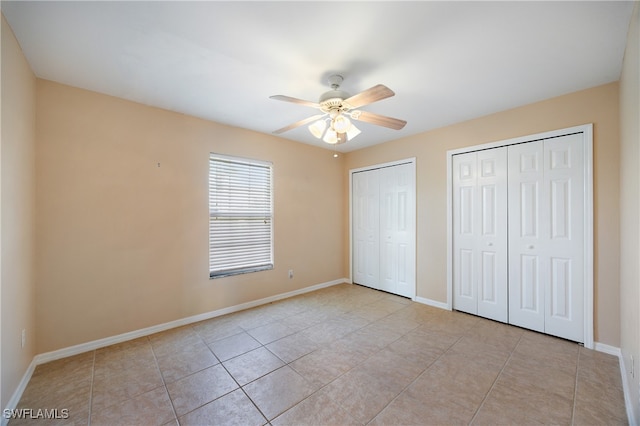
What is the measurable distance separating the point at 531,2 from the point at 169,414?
11.5 feet

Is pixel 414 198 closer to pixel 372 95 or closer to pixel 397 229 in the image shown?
pixel 397 229

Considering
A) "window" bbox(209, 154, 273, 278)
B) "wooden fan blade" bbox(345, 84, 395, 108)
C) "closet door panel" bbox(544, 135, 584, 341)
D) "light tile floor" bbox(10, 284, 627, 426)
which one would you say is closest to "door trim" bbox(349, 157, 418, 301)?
"light tile floor" bbox(10, 284, 627, 426)

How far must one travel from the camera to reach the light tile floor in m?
1.74

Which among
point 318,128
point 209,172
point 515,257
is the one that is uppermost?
point 318,128

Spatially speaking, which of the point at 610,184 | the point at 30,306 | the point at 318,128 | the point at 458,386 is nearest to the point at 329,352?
the point at 458,386

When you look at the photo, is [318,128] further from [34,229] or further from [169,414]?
[34,229]

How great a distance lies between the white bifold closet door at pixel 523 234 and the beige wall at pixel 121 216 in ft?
9.58

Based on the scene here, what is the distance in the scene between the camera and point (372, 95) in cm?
196

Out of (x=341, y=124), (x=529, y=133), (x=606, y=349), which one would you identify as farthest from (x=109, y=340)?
(x=529, y=133)

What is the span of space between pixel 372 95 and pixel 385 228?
2.86m

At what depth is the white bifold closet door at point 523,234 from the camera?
8.83ft

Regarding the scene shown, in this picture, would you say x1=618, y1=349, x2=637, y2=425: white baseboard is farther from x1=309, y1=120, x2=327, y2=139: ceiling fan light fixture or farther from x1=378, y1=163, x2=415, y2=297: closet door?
x1=309, y1=120, x2=327, y2=139: ceiling fan light fixture

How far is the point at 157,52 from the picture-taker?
200 cm

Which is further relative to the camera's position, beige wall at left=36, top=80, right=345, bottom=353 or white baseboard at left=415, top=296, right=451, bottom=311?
white baseboard at left=415, top=296, right=451, bottom=311
